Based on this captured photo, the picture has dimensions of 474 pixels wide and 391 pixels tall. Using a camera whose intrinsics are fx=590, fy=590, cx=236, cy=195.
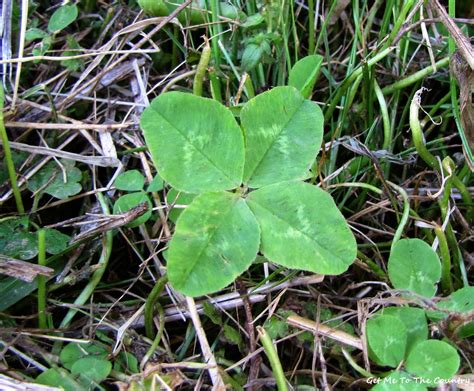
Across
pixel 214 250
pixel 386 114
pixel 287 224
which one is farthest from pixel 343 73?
pixel 214 250

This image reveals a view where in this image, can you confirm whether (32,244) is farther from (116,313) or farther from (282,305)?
(282,305)

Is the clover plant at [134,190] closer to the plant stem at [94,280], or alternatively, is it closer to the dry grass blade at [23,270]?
the plant stem at [94,280]

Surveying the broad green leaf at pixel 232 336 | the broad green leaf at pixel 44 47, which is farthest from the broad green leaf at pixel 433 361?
the broad green leaf at pixel 44 47

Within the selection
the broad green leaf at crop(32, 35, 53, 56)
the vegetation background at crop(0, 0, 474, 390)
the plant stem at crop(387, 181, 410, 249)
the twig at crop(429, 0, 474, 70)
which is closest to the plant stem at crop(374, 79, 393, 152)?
the vegetation background at crop(0, 0, 474, 390)

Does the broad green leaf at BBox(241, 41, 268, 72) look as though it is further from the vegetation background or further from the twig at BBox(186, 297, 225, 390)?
the twig at BBox(186, 297, 225, 390)

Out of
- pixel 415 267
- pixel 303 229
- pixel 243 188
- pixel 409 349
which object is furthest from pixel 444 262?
pixel 243 188

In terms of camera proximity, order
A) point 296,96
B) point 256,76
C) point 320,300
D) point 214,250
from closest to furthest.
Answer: point 214,250
point 296,96
point 320,300
point 256,76

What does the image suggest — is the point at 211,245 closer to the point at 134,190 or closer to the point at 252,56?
the point at 134,190
